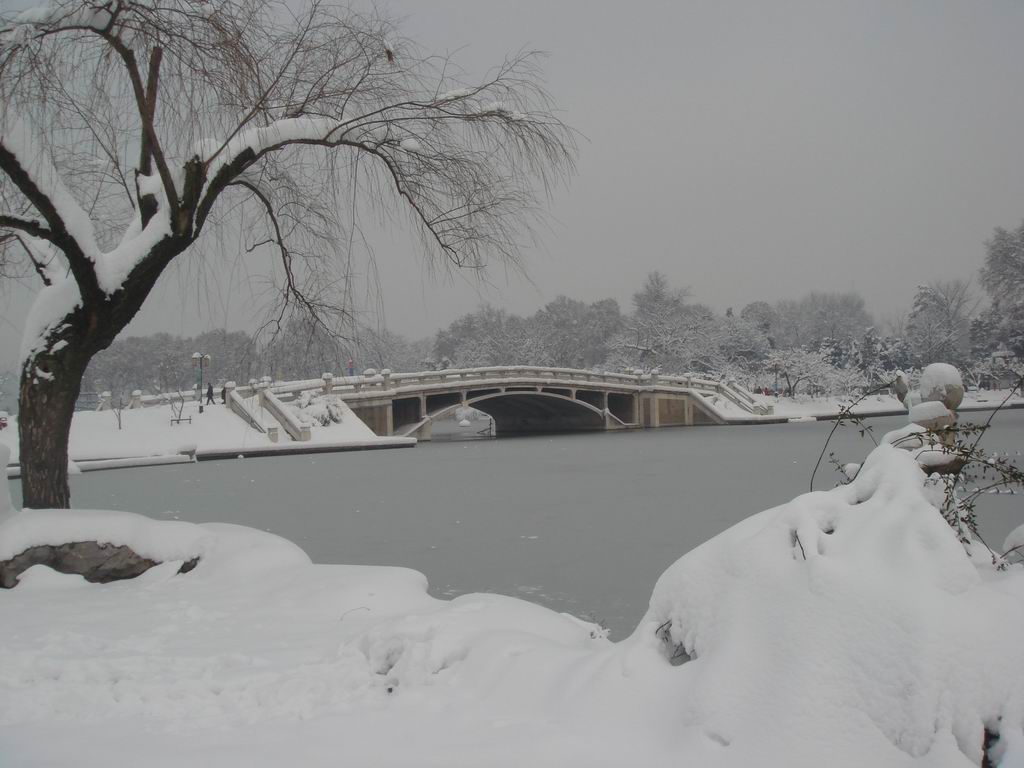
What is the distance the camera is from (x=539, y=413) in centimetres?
3703

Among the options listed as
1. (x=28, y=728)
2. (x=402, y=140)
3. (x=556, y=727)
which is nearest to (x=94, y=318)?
(x=402, y=140)

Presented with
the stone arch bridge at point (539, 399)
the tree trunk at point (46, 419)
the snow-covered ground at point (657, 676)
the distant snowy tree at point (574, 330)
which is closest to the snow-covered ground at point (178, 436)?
the stone arch bridge at point (539, 399)

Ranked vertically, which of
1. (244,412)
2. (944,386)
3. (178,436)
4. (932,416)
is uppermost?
(944,386)

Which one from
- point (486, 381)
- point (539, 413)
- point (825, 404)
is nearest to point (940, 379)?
point (486, 381)

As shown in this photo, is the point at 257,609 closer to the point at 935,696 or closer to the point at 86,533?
the point at 86,533

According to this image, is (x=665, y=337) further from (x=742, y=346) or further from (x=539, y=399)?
(x=539, y=399)

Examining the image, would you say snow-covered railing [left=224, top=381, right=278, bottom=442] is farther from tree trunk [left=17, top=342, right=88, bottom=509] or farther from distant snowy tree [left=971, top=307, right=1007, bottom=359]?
distant snowy tree [left=971, top=307, right=1007, bottom=359]

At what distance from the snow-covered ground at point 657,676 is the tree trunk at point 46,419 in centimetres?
209

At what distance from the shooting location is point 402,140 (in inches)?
210

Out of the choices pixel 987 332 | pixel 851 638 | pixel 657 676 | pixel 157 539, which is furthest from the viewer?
pixel 987 332

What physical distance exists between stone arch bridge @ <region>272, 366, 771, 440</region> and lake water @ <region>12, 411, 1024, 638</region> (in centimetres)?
428

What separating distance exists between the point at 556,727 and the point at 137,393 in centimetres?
2372

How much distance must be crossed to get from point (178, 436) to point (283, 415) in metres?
2.79

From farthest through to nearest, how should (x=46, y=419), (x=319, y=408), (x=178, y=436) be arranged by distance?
(x=319, y=408), (x=178, y=436), (x=46, y=419)
